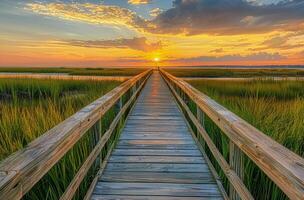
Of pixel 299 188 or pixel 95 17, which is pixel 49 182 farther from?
pixel 95 17

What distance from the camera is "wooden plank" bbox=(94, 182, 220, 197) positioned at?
2.97 metres

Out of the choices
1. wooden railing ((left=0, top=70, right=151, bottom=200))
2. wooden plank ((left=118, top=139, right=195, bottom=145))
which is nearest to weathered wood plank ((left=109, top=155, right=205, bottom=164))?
wooden plank ((left=118, top=139, right=195, bottom=145))

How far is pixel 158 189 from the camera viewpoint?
10.1 ft

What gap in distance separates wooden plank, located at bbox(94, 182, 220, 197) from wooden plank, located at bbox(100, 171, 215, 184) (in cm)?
11

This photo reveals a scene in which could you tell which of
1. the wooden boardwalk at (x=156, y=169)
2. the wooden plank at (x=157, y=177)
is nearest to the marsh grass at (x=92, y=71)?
the wooden boardwalk at (x=156, y=169)

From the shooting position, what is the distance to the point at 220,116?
2.91 m

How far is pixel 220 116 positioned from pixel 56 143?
5.51ft

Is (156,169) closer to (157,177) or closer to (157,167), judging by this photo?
(157,167)

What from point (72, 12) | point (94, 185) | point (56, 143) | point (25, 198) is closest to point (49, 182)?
point (25, 198)

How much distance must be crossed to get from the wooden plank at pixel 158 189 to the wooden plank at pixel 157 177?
106 mm

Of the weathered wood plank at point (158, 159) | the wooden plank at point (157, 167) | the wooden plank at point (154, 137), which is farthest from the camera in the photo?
the wooden plank at point (154, 137)

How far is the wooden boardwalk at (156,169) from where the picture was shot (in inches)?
118

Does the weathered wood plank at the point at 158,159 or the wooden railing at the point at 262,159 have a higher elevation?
the wooden railing at the point at 262,159

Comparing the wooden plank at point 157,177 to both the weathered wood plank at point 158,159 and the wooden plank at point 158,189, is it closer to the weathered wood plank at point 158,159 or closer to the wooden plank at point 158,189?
the wooden plank at point 158,189
